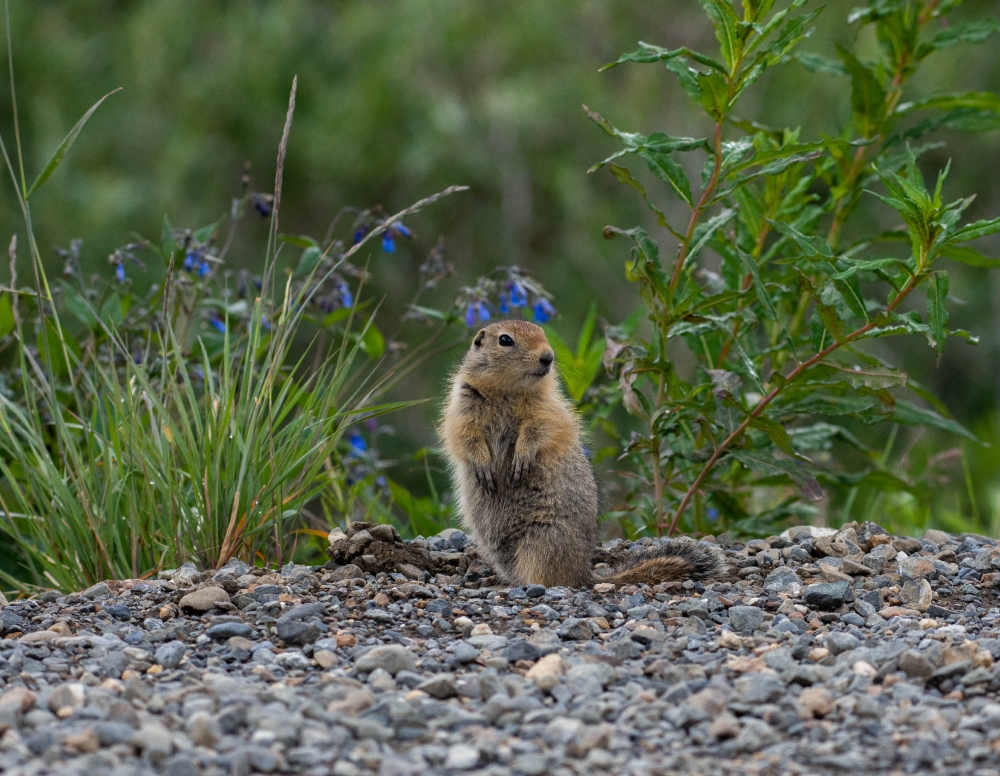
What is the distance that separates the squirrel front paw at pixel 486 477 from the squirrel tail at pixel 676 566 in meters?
0.54

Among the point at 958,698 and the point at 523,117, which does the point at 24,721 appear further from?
the point at 523,117

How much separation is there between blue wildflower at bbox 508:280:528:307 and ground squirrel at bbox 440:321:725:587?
41 centimetres

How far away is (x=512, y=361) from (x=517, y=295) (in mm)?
653

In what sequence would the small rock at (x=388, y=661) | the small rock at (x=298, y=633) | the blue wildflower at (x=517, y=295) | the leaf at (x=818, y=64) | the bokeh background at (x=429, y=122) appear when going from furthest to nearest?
the bokeh background at (x=429, y=122) → the blue wildflower at (x=517, y=295) → the leaf at (x=818, y=64) → the small rock at (x=298, y=633) → the small rock at (x=388, y=661)

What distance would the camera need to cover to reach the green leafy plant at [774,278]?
12.7ft

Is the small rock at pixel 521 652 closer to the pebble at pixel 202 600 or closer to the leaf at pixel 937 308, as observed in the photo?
the pebble at pixel 202 600

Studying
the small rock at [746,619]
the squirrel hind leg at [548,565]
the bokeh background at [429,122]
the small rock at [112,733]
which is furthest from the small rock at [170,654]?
the bokeh background at [429,122]

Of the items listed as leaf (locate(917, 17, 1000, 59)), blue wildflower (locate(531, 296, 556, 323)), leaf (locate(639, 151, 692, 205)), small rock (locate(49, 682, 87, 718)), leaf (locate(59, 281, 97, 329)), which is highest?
leaf (locate(917, 17, 1000, 59))

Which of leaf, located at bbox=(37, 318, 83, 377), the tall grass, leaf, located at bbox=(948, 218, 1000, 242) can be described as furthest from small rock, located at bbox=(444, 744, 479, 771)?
leaf, located at bbox=(37, 318, 83, 377)

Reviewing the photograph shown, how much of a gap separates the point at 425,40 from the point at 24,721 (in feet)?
37.6

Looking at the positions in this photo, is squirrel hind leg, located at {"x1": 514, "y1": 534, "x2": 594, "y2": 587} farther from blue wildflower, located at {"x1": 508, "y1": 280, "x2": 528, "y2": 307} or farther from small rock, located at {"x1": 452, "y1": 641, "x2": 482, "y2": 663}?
blue wildflower, located at {"x1": 508, "y1": 280, "x2": 528, "y2": 307}

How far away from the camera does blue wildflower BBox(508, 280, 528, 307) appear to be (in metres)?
4.92

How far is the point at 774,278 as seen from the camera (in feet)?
14.7

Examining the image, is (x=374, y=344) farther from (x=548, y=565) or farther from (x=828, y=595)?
(x=828, y=595)
